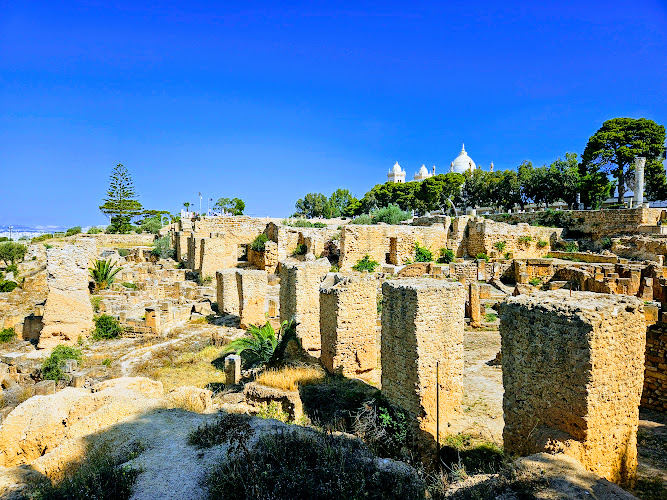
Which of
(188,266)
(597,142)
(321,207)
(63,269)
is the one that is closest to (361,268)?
(188,266)

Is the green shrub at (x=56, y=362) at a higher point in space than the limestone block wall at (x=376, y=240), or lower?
lower

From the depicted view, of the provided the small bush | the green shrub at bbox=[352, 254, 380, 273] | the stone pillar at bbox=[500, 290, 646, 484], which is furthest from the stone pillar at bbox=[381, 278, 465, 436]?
the green shrub at bbox=[352, 254, 380, 273]

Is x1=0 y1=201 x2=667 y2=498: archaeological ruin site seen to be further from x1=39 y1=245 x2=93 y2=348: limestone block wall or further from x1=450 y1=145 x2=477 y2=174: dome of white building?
x1=450 y1=145 x2=477 y2=174: dome of white building

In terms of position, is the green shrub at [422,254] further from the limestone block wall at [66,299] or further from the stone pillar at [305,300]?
the limestone block wall at [66,299]

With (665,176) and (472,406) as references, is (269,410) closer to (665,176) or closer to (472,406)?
(472,406)

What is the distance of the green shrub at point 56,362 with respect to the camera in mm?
9141

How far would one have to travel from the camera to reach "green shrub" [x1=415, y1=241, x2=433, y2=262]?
22047 mm

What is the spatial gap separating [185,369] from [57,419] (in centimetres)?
413

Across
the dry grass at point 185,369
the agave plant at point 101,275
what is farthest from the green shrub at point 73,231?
the dry grass at point 185,369

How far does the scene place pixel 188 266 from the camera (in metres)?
24.2

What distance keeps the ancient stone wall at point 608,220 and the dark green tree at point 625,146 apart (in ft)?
28.6

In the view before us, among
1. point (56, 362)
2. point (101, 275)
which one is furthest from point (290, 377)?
point (101, 275)

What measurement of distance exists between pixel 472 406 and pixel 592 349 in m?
3.72

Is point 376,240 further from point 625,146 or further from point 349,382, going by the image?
point 625,146
